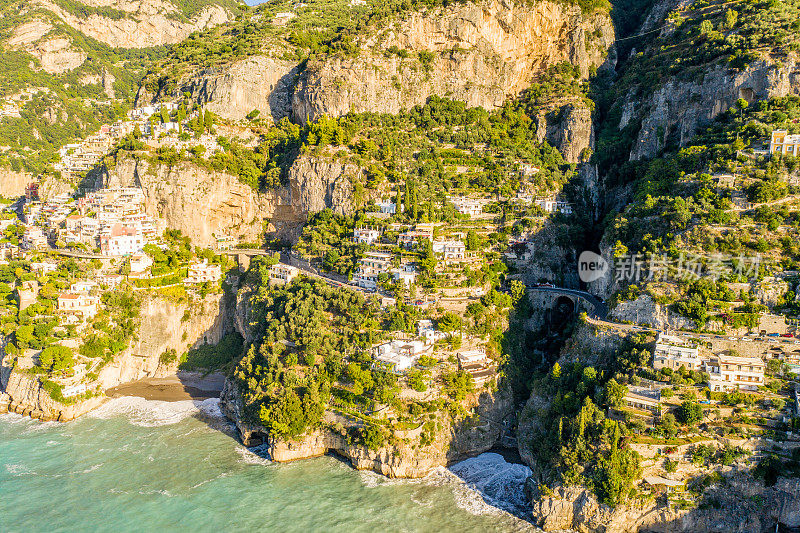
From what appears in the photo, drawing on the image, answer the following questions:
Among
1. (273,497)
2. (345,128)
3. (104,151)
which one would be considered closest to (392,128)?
(345,128)

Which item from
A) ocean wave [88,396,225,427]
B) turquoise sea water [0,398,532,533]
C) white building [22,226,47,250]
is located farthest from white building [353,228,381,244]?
white building [22,226,47,250]

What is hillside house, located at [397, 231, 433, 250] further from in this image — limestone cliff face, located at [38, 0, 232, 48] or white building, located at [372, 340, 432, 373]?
limestone cliff face, located at [38, 0, 232, 48]

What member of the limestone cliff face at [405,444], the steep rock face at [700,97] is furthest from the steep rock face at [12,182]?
the steep rock face at [700,97]

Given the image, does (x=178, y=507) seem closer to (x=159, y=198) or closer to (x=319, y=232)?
(x=319, y=232)

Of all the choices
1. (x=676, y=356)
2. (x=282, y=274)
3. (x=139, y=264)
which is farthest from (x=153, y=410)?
(x=676, y=356)

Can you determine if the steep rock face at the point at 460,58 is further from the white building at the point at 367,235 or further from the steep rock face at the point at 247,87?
the white building at the point at 367,235

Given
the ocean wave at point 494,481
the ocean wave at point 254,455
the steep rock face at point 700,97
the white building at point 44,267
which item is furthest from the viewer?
the white building at point 44,267

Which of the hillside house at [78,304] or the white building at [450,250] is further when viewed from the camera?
the hillside house at [78,304]
